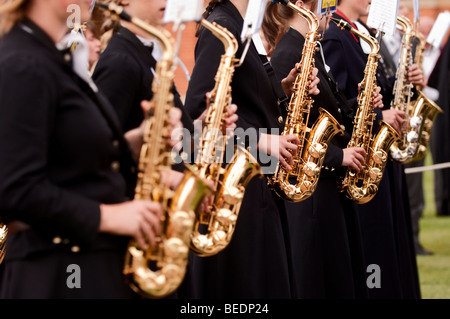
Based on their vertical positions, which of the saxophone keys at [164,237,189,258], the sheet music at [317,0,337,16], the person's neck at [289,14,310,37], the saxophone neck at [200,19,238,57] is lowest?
the saxophone keys at [164,237,189,258]

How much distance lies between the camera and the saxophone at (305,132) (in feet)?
14.2

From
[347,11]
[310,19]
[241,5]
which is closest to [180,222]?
[241,5]

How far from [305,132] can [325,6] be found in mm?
841

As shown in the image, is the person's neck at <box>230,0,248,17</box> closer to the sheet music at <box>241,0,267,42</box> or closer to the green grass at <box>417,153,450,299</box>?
the sheet music at <box>241,0,267,42</box>

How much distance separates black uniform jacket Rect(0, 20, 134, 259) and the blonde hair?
0.13ft

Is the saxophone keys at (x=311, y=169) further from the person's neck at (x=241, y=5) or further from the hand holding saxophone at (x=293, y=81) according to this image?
the person's neck at (x=241, y=5)

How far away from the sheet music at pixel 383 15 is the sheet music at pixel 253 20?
5.97 feet

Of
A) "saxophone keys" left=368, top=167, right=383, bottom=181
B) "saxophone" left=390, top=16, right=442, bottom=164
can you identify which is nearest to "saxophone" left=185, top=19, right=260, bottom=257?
"saxophone keys" left=368, top=167, right=383, bottom=181

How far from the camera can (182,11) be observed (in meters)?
2.78

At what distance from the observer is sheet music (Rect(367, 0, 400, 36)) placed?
5.27 meters

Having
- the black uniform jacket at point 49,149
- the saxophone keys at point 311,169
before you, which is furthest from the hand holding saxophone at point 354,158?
the black uniform jacket at point 49,149

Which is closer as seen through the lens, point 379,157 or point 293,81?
point 293,81

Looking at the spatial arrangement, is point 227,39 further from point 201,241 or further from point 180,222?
point 180,222

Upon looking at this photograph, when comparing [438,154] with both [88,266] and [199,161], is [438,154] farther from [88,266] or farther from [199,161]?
[88,266]
